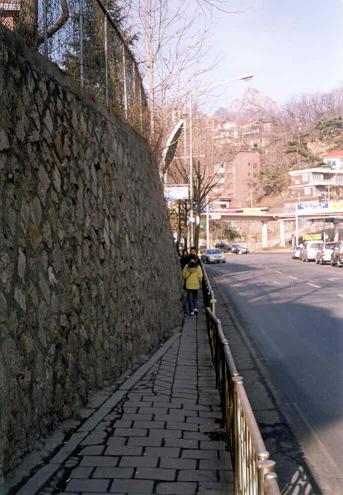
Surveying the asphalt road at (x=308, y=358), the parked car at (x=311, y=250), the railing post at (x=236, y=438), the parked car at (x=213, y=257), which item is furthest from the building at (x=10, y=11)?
the parked car at (x=213, y=257)

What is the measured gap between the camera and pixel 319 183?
346ft

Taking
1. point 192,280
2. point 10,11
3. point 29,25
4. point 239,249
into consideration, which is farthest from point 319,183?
point 10,11

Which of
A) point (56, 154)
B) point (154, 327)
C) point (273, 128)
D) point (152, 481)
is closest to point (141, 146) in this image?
point (154, 327)

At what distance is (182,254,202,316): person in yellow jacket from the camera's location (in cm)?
1477

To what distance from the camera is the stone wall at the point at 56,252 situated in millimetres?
4648

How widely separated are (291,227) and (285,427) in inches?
4051

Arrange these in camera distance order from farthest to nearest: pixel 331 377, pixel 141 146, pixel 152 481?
pixel 141 146 < pixel 331 377 < pixel 152 481

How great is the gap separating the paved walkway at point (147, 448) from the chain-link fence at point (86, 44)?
3985 millimetres

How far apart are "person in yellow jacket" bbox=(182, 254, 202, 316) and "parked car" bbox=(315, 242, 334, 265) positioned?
2894 centimetres

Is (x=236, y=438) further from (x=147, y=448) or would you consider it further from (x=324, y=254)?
(x=324, y=254)

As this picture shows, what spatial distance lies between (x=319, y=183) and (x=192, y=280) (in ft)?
311

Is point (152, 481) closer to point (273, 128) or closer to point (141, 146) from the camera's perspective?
point (141, 146)

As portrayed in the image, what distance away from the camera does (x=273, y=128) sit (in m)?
142

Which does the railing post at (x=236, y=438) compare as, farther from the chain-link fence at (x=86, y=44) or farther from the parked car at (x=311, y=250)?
the parked car at (x=311, y=250)
